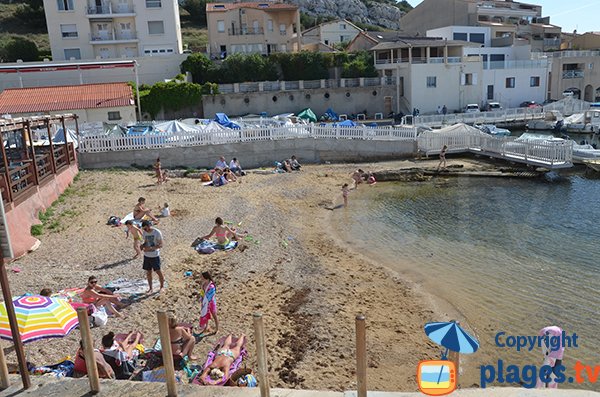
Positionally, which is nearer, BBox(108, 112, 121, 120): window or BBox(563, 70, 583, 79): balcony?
BBox(108, 112, 121, 120): window

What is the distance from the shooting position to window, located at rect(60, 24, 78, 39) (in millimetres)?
47438

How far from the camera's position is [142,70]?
146 feet

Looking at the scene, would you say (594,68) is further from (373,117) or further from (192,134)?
(192,134)

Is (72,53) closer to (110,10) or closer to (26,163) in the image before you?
(110,10)

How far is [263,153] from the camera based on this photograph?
95.8 feet

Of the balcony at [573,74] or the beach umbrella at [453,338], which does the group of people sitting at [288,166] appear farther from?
the balcony at [573,74]

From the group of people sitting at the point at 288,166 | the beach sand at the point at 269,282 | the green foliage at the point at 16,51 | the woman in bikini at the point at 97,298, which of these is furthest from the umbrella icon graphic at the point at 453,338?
the green foliage at the point at 16,51

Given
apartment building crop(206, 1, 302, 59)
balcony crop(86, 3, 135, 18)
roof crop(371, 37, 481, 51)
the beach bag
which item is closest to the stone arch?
roof crop(371, 37, 481, 51)

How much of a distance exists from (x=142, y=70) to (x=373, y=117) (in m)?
21.6

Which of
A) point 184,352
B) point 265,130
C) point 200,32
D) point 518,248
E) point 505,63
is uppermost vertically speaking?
point 200,32

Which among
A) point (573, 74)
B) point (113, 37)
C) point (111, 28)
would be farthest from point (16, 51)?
point (573, 74)

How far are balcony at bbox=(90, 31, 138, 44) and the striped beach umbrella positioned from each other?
45.1 metres

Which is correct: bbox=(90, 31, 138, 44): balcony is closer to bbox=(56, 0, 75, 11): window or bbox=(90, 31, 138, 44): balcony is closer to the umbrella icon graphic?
bbox=(56, 0, 75, 11): window

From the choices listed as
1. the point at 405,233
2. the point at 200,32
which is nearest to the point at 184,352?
the point at 405,233
